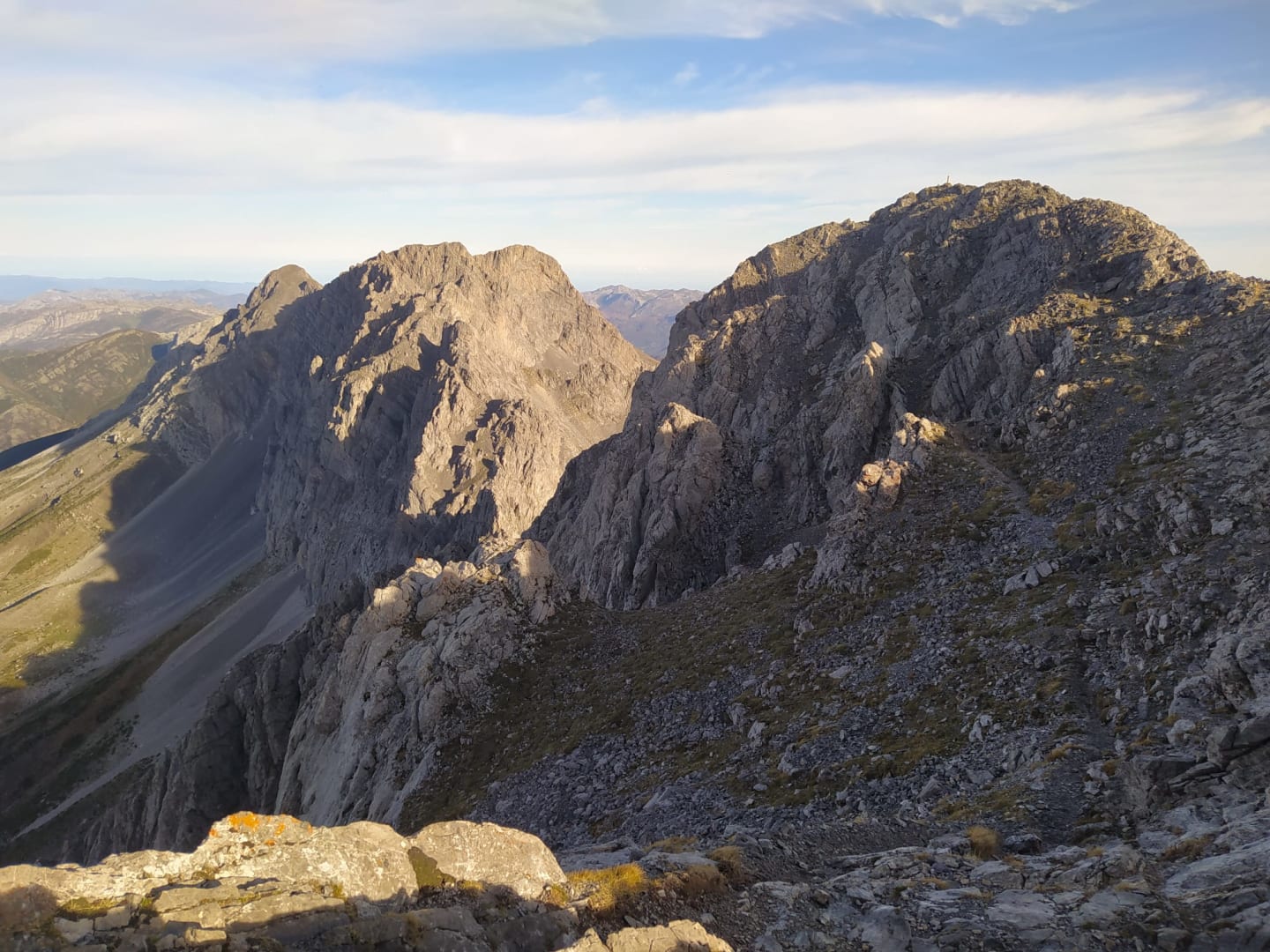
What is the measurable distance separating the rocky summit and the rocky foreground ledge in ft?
0.24

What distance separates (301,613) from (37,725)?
52111mm

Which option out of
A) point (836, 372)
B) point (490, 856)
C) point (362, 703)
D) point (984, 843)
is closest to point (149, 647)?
point (362, 703)

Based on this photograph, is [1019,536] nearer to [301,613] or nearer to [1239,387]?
[1239,387]

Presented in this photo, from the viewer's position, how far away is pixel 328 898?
1383cm

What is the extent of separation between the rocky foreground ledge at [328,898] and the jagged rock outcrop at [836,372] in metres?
35.1

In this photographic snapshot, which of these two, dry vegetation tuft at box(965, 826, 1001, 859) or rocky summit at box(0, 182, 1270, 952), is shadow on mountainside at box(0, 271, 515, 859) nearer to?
rocky summit at box(0, 182, 1270, 952)

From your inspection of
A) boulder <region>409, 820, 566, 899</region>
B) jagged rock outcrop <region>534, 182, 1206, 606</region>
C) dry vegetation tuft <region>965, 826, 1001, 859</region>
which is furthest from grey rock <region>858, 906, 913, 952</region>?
jagged rock outcrop <region>534, 182, 1206, 606</region>

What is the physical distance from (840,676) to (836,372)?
48891mm

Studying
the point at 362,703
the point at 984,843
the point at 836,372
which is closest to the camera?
the point at 984,843

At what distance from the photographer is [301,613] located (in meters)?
170

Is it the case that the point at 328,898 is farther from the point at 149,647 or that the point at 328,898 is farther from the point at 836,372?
the point at 149,647

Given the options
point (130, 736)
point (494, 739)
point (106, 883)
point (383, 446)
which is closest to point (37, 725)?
point (130, 736)

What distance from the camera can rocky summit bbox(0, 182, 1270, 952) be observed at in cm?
1466

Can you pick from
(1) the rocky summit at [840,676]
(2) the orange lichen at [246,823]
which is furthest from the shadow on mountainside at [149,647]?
(2) the orange lichen at [246,823]
